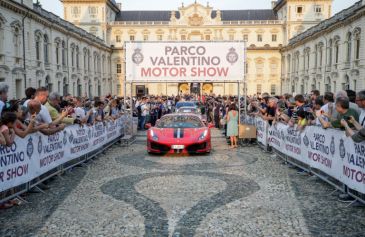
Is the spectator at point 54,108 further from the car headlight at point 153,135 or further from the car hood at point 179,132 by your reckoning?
the car hood at point 179,132

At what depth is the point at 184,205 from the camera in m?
6.64

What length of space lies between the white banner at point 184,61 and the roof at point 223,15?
238 ft

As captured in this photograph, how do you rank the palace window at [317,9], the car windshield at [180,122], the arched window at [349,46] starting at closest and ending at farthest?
the car windshield at [180,122]
the arched window at [349,46]
the palace window at [317,9]

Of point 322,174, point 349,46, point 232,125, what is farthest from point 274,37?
point 322,174

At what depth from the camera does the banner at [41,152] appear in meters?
6.47

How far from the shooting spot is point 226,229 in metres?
5.48

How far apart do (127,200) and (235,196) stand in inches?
81.8

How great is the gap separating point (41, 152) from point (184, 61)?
8.87m

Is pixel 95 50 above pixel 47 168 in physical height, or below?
above

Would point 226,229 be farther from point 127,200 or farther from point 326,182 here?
point 326,182

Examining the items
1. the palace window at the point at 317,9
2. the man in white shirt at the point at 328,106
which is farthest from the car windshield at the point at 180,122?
the palace window at the point at 317,9

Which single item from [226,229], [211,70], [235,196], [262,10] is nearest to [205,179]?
[235,196]

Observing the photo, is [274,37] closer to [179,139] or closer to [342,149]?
[179,139]

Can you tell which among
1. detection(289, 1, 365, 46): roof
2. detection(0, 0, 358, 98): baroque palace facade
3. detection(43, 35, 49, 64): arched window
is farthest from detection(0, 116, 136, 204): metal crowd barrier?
detection(0, 0, 358, 98): baroque palace facade
